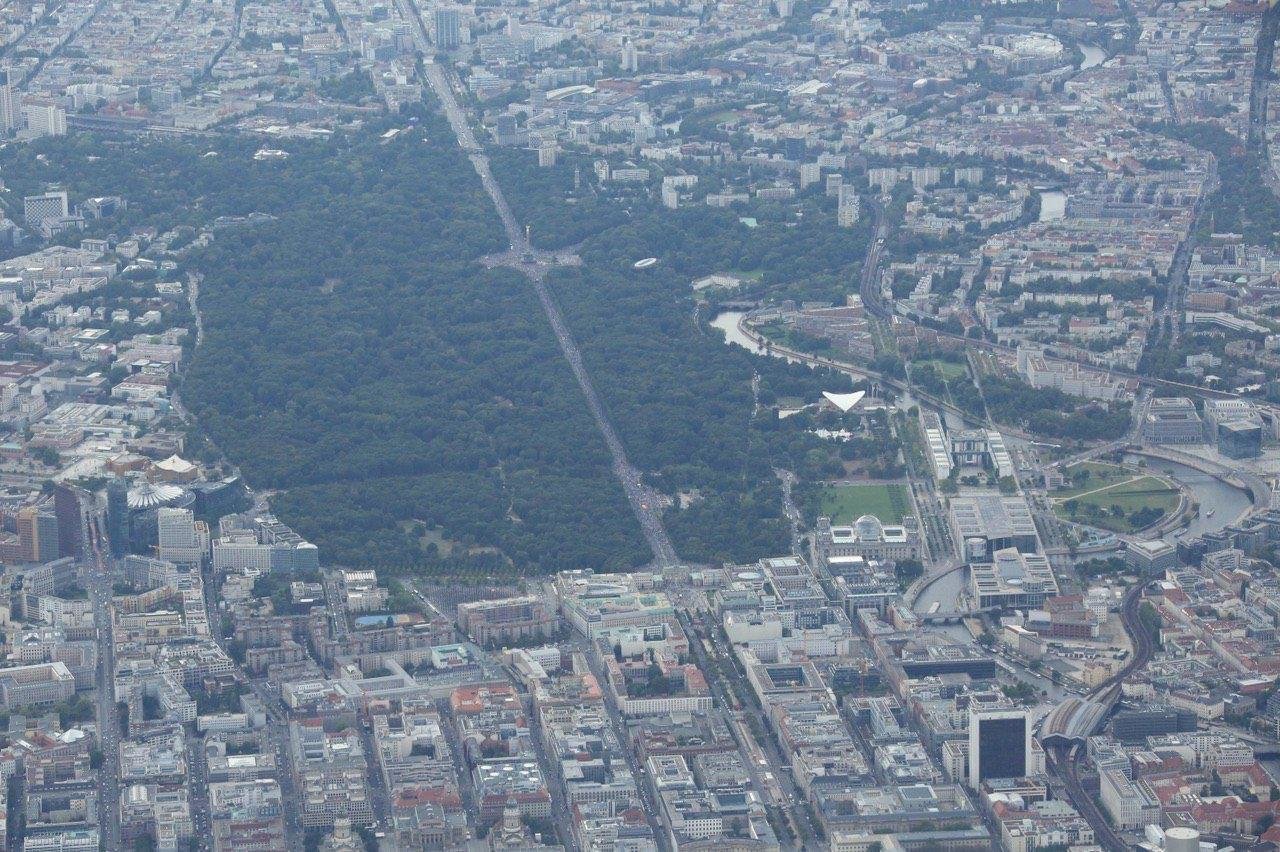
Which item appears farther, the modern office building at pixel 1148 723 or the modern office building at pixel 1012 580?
the modern office building at pixel 1012 580

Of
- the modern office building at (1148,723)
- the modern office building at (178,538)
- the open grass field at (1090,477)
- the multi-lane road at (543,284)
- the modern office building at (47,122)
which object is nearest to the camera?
the modern office building at (1148,723)

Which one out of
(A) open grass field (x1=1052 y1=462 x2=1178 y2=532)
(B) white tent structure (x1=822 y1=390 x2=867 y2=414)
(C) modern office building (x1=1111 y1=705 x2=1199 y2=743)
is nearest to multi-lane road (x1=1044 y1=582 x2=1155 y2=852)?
(C) modern office building (x1=1111 y1=705 x2=1199 y2=743)

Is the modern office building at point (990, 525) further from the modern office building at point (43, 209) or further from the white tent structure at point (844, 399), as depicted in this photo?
the modern office building at point (43, 209)

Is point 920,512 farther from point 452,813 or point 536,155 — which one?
point 536,155

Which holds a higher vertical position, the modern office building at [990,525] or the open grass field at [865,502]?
the modern office building at [990,525]

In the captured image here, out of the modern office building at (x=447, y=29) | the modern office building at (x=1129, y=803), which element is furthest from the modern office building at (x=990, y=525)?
the modern office building at (x=447, y=29)

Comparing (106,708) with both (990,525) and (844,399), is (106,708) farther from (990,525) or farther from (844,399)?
(844,399)

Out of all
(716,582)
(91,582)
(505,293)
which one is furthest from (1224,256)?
(91,582)
